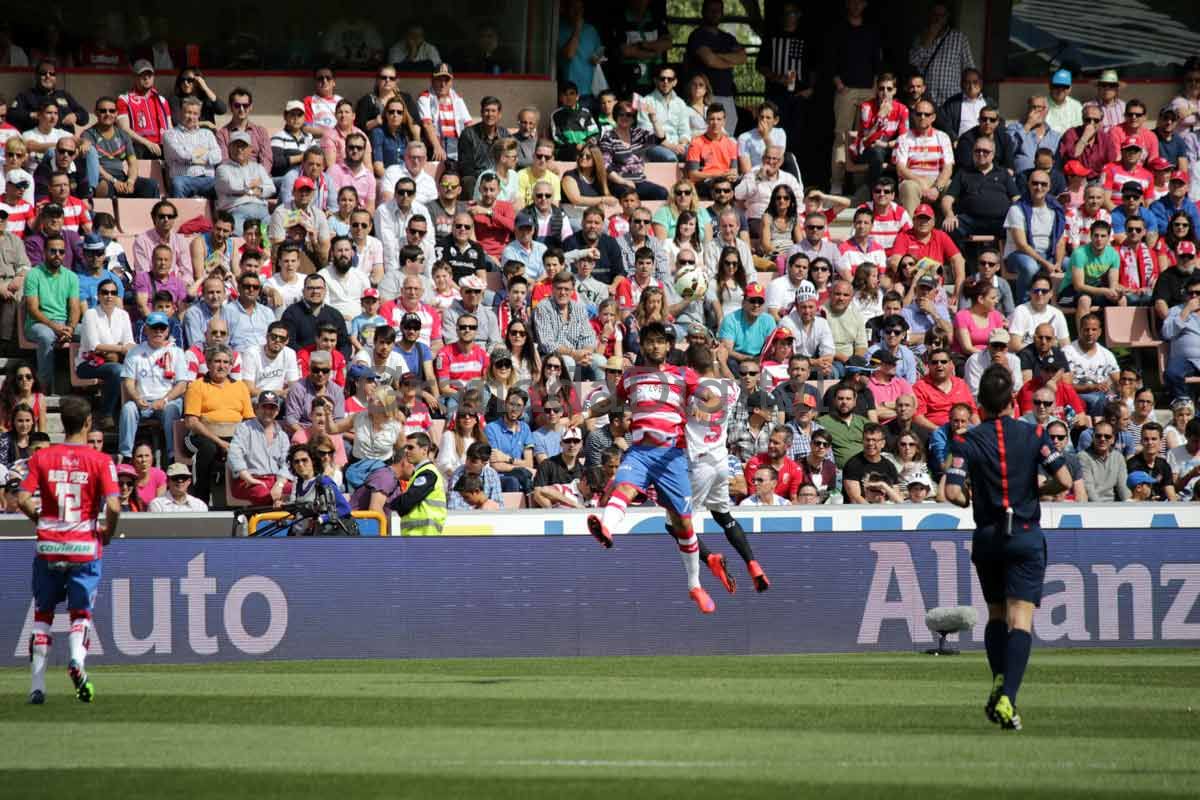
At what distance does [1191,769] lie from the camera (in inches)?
313

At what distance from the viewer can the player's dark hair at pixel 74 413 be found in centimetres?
1052

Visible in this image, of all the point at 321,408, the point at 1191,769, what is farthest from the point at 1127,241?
the point at 1191,769

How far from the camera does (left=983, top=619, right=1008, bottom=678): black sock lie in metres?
9.15

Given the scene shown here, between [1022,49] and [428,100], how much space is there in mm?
8350

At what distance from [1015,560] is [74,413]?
5.39 meters

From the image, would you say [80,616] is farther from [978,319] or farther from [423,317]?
[978,319]

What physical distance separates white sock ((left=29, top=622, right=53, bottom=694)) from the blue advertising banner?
4.07 m

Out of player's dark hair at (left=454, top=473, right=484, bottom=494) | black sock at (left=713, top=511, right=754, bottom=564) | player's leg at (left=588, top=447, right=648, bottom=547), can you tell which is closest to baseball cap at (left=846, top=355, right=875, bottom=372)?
player's dark hair at (left=454, top=473, right=484, bottom=494)

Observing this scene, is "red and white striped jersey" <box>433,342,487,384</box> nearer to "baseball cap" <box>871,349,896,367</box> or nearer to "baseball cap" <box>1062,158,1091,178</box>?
"baseball cap" <box>871,349,896,367</box>

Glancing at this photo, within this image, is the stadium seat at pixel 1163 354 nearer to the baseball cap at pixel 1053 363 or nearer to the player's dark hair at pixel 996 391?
the baseball cap at pixel 1053 363

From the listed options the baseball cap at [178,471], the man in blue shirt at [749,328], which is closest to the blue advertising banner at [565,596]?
the baseball cap at [178,471]

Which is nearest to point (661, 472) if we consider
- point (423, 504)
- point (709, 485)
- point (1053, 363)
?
point (709, 485)

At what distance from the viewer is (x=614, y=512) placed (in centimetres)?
1288

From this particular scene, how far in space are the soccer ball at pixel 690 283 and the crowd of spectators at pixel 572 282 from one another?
357mm
